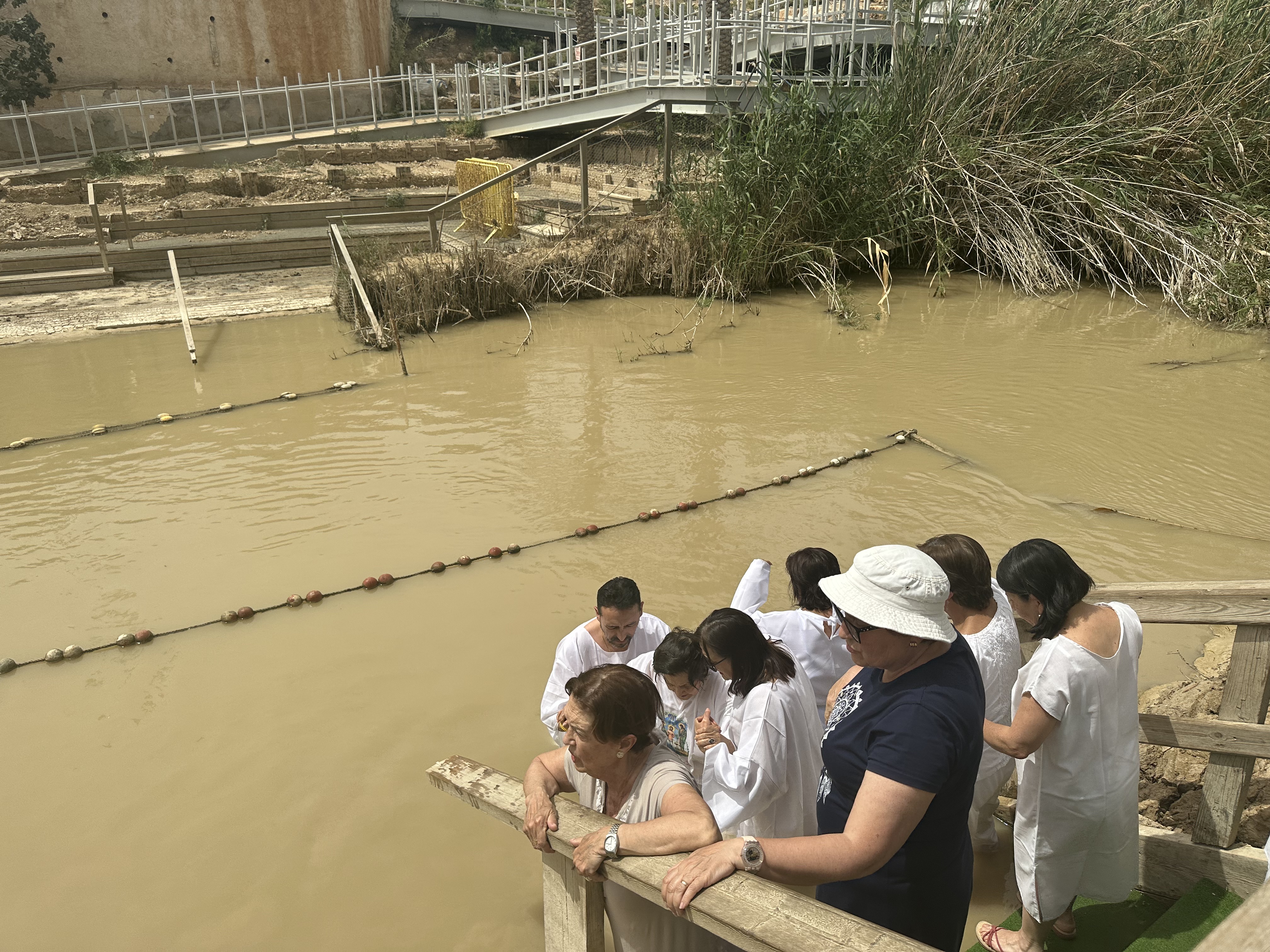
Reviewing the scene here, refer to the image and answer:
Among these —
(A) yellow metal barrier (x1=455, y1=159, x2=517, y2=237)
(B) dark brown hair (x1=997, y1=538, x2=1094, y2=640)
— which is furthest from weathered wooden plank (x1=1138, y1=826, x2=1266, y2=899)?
(A) yellow metal barrier (x1=455, y1=159, x2=517, y2=237)

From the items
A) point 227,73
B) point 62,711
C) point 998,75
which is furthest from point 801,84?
point 227,73

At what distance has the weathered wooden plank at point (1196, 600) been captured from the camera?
7.50 ft

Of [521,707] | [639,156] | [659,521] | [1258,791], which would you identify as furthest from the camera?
[639,156]

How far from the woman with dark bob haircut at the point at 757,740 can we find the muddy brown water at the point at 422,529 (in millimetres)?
1045

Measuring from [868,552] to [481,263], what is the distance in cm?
938

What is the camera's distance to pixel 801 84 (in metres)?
11.1

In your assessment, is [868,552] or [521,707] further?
[521,707]

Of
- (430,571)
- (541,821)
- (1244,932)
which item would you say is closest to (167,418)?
(430,571)

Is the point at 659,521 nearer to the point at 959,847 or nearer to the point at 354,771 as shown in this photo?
the point at 354,771

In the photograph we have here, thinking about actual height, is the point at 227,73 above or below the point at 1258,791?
above

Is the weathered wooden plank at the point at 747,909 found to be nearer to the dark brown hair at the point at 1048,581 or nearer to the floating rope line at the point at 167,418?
the dark brown hair at the point at 1048,581

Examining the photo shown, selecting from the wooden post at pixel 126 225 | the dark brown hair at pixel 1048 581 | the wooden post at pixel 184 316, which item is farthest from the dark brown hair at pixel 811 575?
the wooden post at pixel 126 225

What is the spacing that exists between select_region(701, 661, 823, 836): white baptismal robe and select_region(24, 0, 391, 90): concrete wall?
2442cm

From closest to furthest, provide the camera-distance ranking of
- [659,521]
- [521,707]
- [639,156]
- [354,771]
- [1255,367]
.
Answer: [354,771] → [521,707] → [659,521] → [1255,367] → [639,156]
